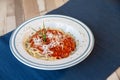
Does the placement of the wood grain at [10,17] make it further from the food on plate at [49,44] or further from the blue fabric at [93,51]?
the food on plate at [49,44]

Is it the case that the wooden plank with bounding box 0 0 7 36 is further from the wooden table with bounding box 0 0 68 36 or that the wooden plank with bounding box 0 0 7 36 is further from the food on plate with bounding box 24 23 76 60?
the food on plate with bounding box 24 23 76 60

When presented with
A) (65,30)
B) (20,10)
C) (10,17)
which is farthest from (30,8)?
(65,30)

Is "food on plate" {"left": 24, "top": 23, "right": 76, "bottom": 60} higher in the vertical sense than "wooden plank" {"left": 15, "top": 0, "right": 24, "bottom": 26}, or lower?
higher

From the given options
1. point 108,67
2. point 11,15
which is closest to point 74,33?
point 108,67

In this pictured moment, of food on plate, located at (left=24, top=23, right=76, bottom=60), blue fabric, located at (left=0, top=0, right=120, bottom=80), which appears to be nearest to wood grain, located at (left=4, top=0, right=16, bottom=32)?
blue fabric, located at (left=0, top=0, right=120, bottom=80)

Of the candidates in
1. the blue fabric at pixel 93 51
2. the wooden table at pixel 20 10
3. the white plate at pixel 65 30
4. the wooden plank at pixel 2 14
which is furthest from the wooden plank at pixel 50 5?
the white plate at pixel 65 30
